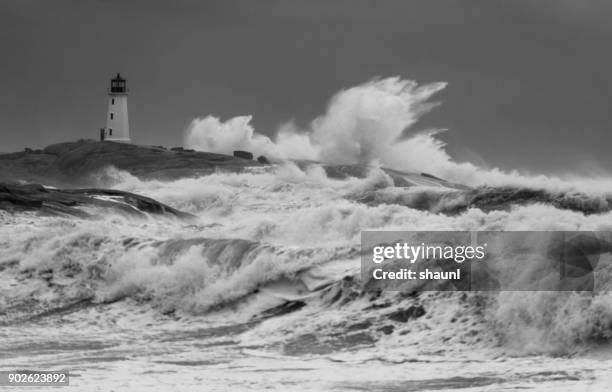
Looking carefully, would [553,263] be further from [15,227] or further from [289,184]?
[289,184]

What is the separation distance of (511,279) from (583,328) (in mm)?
1890

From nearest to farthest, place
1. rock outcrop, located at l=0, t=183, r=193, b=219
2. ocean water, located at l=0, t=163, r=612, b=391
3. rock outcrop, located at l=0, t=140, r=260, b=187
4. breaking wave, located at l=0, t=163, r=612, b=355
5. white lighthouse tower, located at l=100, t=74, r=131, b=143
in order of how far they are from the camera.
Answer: ocean water, located at l=0, t=163, r=612, b=391 < breaking wave, located at l=0, t=163, r=612, b=355 < rock outcrop, located at l=0, t=183, r=193, b=219 < rock outcrop, located at l=0, t=140, r=260, b=187 < white lighthouse tower, located at l=100, t=74, r=131, b=143

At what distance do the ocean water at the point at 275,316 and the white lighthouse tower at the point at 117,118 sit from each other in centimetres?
3790

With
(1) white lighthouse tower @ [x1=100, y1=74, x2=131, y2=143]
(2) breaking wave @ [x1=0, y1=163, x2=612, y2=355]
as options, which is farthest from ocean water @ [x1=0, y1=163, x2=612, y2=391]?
(1) white lighthouse tower @ [x1=100, y1=74, x2=131, y2=143]

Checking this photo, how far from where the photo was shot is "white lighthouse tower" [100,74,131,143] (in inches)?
2454

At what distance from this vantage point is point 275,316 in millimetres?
16078

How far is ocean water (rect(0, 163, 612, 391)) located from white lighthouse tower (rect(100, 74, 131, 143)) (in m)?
37.9

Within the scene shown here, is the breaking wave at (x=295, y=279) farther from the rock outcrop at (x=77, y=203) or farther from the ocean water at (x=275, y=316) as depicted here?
the rock outcrop at (x=77, y=203)

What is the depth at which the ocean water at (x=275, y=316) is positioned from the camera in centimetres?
1215

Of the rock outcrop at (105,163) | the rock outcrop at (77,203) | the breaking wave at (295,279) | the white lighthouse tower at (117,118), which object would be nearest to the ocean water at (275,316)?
the breaking wave at (295,279)

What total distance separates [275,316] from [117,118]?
4777cm

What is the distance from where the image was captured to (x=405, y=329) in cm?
1430

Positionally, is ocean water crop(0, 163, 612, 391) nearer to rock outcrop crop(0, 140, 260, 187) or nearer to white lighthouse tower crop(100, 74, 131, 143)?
rock outcrop crop(0, 140, 260, 187)

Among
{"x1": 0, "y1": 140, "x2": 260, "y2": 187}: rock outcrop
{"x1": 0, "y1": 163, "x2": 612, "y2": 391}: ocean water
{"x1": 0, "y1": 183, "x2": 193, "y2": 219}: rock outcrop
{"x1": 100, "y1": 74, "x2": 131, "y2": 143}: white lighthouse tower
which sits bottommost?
{"x1": 0, "y1": 163, "x2": 612, "y2": 391}: ocean water
